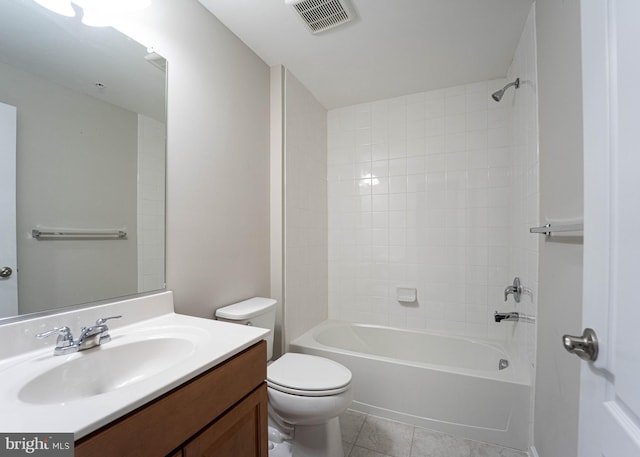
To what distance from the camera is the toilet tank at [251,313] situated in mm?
1392

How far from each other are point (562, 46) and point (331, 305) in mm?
2301

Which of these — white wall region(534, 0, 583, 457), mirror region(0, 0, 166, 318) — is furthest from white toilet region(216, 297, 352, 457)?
white wall region(534, 0, 583, 457)

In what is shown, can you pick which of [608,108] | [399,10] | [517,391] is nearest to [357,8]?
[399,10]

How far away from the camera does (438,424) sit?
161 centimetres

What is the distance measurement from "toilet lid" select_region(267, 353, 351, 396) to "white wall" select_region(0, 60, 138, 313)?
2.63 feet

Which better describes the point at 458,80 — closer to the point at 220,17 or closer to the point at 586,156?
the point at 220,17

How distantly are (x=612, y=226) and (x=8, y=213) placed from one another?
1473mm

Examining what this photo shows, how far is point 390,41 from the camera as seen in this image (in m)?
1.65

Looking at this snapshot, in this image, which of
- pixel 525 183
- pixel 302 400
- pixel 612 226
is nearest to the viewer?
pixel 612 226

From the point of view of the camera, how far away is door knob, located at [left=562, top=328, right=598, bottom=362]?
0.51 m

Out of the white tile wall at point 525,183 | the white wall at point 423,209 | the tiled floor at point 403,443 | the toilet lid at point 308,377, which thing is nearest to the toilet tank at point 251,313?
the toilet lid at point 308,377

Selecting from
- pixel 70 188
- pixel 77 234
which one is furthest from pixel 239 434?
pixel 70 188

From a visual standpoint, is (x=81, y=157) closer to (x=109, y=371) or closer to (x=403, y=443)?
(x=109, y=371)

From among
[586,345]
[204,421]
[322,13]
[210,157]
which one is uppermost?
[322,13]
